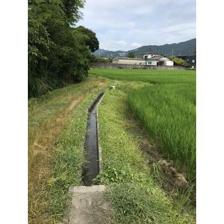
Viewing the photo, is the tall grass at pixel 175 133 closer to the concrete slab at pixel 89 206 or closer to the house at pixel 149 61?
the concrete slab at pixel 89 206

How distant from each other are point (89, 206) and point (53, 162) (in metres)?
1.39

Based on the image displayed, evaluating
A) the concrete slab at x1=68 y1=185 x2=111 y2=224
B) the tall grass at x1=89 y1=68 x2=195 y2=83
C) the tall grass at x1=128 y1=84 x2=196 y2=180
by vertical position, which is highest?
the tall grass at x1=89 y1=68 x2=195 y2=83

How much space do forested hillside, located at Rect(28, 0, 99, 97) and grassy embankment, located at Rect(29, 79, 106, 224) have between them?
2044 millimetres

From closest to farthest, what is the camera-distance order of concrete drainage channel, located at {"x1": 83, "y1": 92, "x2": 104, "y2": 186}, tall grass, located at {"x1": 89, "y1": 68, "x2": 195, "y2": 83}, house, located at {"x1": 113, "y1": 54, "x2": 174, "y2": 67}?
concrete drainage channel, located at {"x1": 83, "y1": 92, "x2": 104, "y2": 186} → tall grass, located at {"x1": 89, "y1": 68, "x2": 195, "y2": 83} → house, located at {"x1": 113, "y1": 54, "x2": 174, "y2": 67}

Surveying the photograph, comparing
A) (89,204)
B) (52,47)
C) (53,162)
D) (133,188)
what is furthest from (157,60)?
(89,204)

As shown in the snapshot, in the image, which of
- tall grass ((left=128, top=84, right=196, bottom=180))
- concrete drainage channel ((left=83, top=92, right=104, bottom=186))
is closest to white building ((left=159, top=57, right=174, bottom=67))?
tall grass ((left=128, top=84, right=196, bottom=180))

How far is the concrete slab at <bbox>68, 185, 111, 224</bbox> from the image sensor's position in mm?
2910

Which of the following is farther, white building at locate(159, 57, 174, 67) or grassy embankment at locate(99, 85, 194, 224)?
white building at locate(159, 57, 174, 67)

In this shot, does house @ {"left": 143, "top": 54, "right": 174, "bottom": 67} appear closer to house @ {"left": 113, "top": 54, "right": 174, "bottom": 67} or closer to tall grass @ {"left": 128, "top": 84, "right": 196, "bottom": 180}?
house @ {"left": 113, "top": 54, "right": 174, "bottom": 67}
